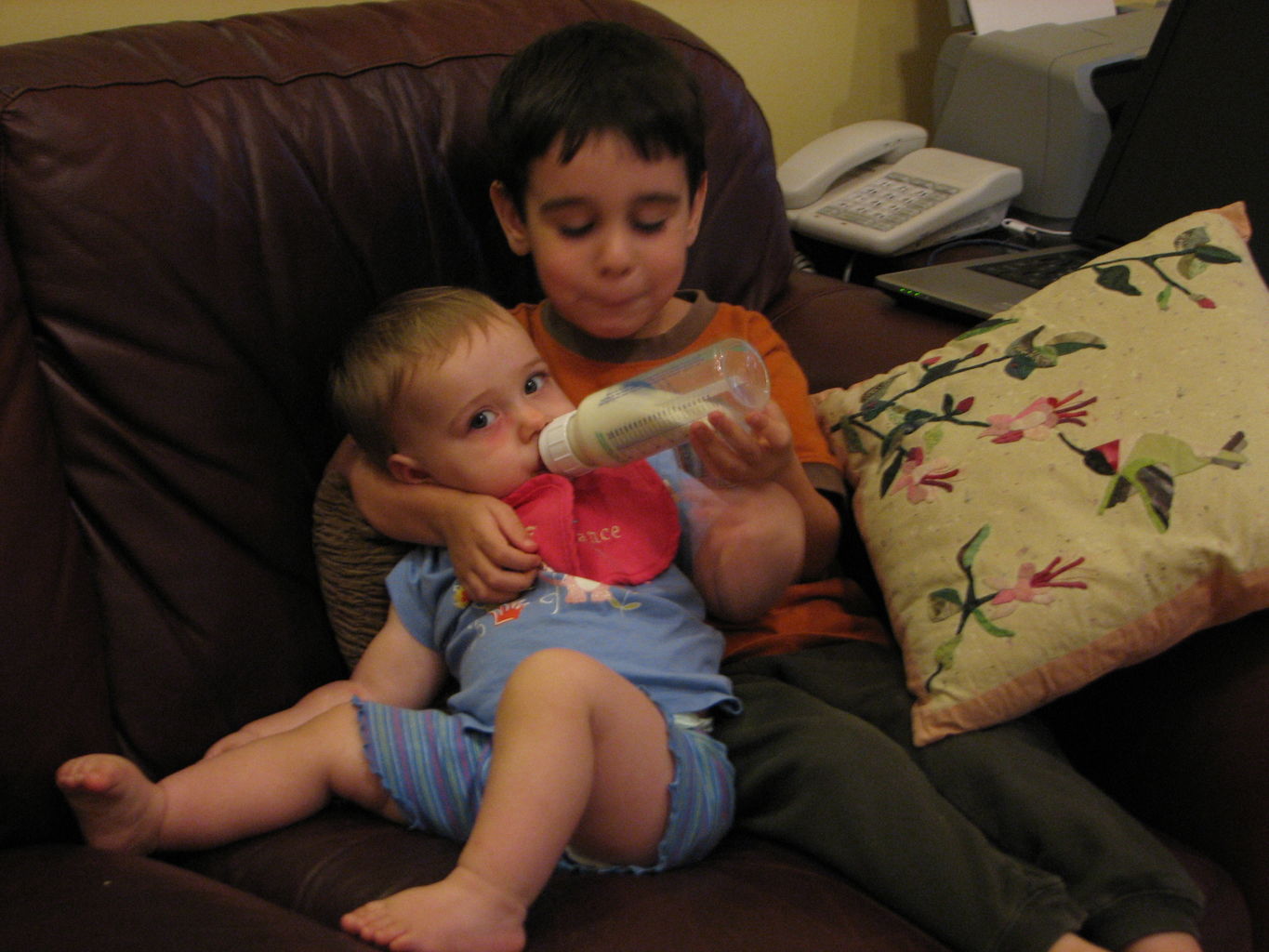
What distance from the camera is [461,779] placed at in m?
0.91

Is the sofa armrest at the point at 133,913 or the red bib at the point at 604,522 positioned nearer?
the sofa armrest at the point at 133,913

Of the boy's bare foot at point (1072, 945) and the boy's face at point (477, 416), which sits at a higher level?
the boy's face at point (477, 416)

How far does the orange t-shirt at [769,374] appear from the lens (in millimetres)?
1141

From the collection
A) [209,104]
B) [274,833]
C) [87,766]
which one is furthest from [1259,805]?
[209,104]

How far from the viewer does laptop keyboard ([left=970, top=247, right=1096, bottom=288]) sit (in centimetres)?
147

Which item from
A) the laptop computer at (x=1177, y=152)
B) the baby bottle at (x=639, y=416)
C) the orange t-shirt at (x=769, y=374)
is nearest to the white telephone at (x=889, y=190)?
the laptop computer at (x=1177, y=152)

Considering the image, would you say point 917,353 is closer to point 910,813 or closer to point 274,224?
point 910,813

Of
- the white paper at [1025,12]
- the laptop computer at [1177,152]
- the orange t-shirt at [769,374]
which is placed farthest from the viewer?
the white paper at [1025,12]

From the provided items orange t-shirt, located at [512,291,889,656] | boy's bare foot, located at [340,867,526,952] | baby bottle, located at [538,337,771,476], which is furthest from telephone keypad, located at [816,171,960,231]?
boy's bare foot, located at [340,867,526,952]

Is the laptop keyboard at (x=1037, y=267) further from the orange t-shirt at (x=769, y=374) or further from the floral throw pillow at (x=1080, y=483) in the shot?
the orange t-shirt at (x=769, y=374)

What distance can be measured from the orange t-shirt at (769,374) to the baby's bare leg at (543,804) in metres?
0.27

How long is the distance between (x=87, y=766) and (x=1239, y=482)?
104cm

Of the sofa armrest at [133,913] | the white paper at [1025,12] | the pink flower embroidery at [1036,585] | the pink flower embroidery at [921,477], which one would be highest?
the white paper at [1025,12]

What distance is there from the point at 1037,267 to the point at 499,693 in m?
1.07
